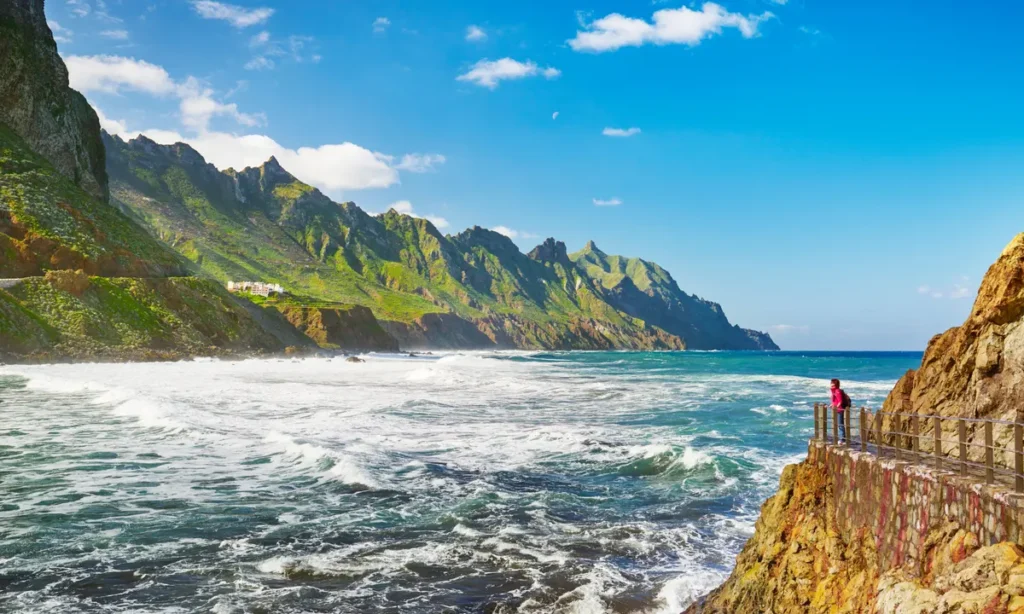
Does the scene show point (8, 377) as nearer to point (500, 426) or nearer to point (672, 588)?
point (500, 426)

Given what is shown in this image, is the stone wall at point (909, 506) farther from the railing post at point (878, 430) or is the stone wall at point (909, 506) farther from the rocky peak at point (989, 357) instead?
the rocky peak at point (989, 357)

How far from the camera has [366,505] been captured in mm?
19594

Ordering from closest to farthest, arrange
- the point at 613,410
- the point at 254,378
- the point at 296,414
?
the point at 296,414 < the point at 613,410 < the point at 254,378

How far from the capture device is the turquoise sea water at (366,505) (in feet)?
43.4

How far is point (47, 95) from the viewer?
10281 centimetres

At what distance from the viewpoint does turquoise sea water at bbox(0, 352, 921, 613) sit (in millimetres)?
13219

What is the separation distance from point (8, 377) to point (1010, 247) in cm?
6495

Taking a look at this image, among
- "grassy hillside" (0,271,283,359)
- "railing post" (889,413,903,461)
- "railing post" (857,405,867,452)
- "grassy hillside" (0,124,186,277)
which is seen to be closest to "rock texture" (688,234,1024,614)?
"railing post" (889,413,903,461)

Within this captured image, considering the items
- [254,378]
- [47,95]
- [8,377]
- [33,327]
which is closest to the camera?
[8,377]

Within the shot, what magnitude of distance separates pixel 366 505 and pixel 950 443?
14.9 meters

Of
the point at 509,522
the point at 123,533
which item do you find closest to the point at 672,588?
the point at 509,522

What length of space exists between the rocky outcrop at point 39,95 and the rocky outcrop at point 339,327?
4507 centimetres

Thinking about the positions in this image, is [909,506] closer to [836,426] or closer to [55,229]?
[836,426]

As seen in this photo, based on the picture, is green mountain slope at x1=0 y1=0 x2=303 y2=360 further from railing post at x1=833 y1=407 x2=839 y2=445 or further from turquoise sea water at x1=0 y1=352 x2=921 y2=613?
railing post at x1=833 y1=407 x2=839 y2=445
